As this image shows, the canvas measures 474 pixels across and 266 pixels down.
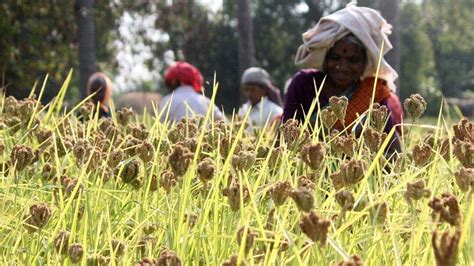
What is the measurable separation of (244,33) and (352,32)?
32.0 feet

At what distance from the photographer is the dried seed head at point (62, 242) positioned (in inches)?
41.5

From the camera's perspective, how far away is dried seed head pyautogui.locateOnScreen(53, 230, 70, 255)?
105 centimetres

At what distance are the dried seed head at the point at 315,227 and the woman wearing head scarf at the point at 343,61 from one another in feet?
7.53

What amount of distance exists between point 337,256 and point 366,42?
2173 millimetres

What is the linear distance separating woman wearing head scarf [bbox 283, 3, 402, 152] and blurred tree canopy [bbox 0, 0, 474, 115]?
1.07 m

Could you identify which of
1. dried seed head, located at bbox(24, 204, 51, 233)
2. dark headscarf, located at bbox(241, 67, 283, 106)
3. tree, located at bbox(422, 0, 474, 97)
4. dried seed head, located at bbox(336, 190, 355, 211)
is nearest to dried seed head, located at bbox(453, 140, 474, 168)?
dried seed head, located at bbox(336, 190, 355, 211)

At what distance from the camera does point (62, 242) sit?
1050 millimetres

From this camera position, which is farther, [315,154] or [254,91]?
[254,91]

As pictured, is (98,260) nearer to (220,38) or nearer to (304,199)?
(304,199)

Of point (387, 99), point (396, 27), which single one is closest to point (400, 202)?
point (387, 99)

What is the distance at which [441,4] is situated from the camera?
1767 inches

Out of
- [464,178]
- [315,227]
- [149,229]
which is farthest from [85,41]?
[315,227]

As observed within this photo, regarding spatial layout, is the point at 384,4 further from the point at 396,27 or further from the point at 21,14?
the point at 21,14

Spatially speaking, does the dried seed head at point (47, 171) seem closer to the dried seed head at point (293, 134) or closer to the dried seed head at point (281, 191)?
the dried seed head at point (293, 134)
